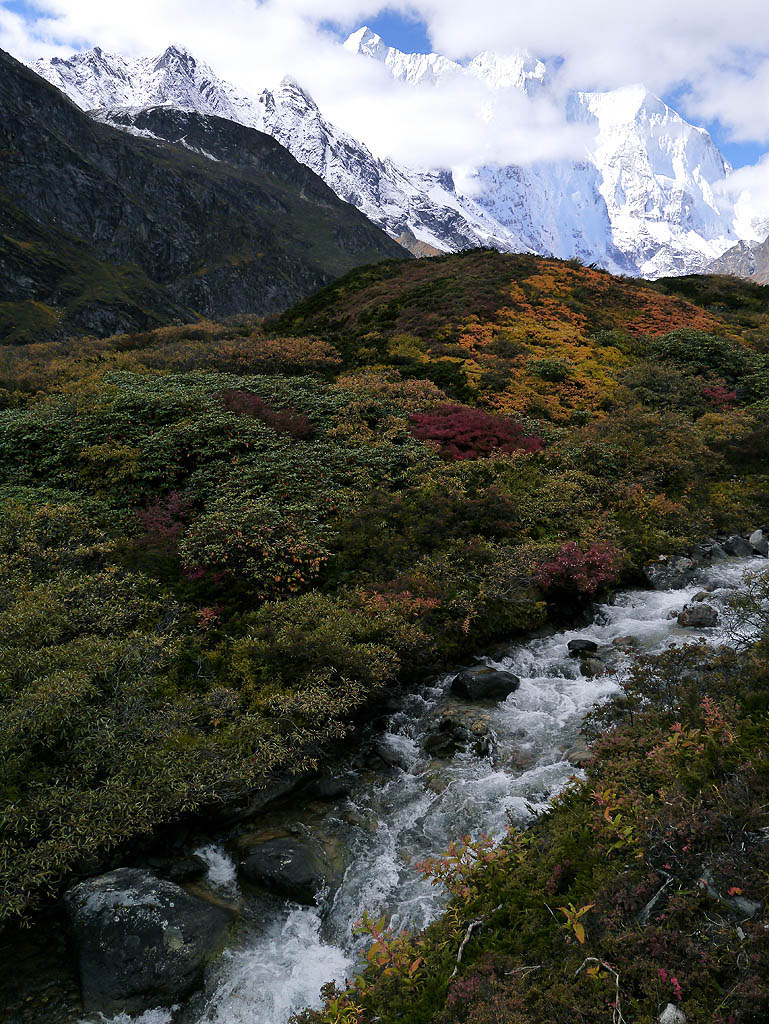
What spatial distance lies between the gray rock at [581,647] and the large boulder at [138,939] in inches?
319

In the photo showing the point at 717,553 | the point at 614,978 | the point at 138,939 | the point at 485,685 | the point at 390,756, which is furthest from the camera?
the point at 717,553

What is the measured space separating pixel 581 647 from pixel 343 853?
6617 millimetres

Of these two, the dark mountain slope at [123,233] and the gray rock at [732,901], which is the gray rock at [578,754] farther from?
the dark mountain slope at [123,233]

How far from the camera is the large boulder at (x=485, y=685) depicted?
10578mm

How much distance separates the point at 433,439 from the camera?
760 inches

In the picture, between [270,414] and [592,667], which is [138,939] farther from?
[270,414]

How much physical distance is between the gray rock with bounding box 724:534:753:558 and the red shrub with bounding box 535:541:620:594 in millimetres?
4034

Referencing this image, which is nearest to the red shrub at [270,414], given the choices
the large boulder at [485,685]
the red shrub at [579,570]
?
the red shrub at [579,570]

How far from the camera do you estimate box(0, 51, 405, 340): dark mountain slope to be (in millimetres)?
98188

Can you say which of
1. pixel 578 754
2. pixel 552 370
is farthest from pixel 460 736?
Answer: pixel 552 370

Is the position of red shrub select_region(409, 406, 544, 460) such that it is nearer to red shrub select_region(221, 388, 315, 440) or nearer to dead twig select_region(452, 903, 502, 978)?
red shrub select_region(221, 388, 315, 440)

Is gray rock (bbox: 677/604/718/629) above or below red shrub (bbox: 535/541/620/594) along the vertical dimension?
below

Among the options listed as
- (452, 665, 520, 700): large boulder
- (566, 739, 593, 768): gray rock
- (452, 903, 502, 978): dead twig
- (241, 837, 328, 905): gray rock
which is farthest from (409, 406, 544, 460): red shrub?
(452, 903, 502, 978): dead twig

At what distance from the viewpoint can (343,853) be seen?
772cm
